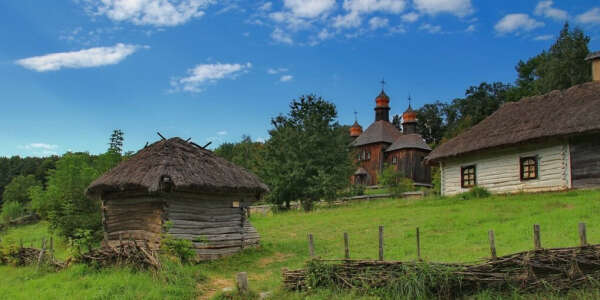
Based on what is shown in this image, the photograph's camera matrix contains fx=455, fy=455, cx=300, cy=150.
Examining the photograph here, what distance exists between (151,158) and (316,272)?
7090mm

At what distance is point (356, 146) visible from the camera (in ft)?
162

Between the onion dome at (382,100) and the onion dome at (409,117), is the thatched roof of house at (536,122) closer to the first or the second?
the onion dome at (409,117)

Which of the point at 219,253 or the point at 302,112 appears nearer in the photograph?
the point at 219,253

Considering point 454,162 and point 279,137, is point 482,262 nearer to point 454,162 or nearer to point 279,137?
point 454,162

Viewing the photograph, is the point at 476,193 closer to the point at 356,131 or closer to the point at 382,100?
the point at 382,100

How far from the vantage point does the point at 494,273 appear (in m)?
6.73

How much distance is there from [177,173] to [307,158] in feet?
54.7

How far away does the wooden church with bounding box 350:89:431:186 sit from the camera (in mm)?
44562

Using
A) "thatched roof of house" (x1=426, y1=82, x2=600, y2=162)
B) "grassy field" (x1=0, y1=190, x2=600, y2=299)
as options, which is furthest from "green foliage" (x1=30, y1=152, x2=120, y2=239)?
"thatched roof of house" (x1=426, y1=82, x2=600, y2=162)

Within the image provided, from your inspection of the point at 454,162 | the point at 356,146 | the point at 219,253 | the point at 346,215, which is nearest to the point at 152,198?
the point at 219,253

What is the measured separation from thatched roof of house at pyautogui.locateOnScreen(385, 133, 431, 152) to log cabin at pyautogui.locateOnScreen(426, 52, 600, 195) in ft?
63.5

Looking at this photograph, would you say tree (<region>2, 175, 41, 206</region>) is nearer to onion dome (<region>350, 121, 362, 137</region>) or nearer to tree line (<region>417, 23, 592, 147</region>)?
onion dome (<region>350, 121, 362, 137</region>)

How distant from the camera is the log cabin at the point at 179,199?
39.9ft

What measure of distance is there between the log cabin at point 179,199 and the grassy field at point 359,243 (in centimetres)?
81
